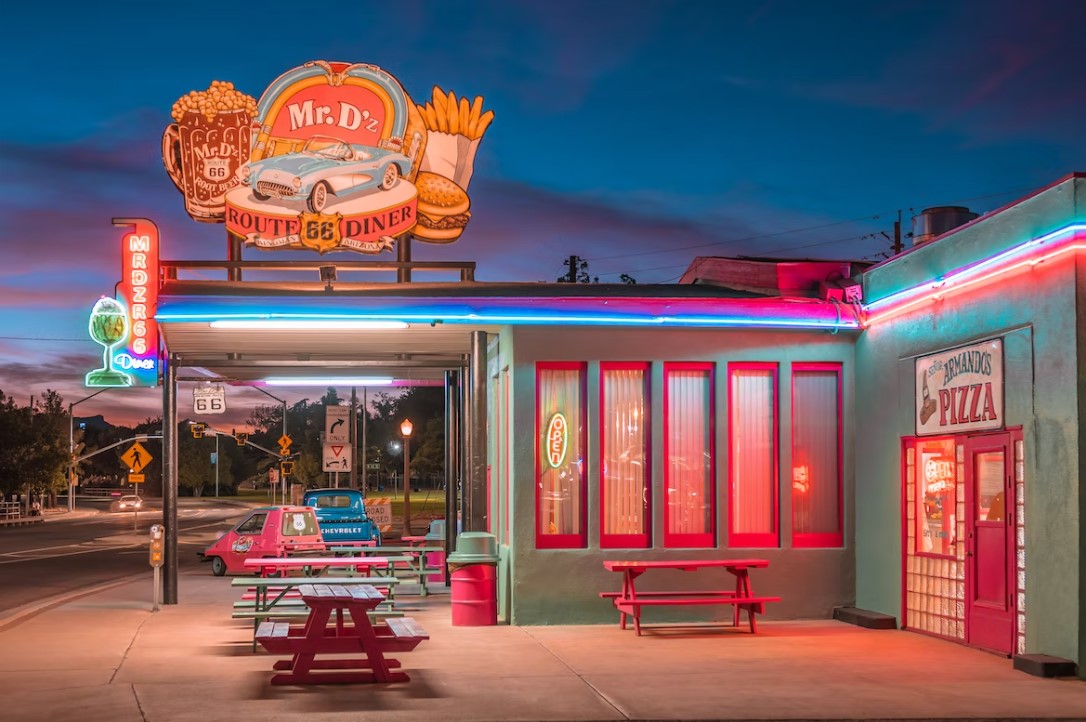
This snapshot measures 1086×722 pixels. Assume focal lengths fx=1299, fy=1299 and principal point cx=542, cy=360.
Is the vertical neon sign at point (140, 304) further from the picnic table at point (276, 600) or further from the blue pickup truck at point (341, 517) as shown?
the blue pickup truck at point (341, 517)

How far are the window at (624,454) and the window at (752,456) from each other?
1153 mm

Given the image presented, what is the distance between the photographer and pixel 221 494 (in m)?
171

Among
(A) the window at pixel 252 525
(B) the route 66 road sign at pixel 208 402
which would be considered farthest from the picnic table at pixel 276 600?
(B) the route 66 road sign at pixel 208 402

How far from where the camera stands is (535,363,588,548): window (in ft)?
55.2

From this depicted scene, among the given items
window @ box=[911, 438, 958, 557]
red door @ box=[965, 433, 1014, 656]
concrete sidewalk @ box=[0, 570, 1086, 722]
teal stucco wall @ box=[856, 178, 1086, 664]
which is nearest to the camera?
concrete sidewalk @ box=[0, 570, 1086, 722]

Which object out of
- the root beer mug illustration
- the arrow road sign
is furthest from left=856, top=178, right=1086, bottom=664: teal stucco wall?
the arrow road sign

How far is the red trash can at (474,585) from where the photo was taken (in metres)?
16.3

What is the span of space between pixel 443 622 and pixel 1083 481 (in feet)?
27.4

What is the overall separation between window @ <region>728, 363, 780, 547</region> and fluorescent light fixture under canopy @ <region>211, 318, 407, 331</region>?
4.58 m

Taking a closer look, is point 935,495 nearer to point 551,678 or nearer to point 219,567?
point 551,678

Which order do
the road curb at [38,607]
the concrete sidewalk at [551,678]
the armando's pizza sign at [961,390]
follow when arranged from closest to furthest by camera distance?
1. the concrete sidewalk at [551,678]
2. the armando's pizza sign at [961,390]
3. the road curb at [38,607]

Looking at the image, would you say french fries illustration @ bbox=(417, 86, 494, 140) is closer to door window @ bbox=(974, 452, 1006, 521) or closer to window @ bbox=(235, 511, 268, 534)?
door window @ bbox=(974, 452, 1006, 521)

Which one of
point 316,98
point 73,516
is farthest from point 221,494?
point 316,98

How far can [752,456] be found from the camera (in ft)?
56.9
